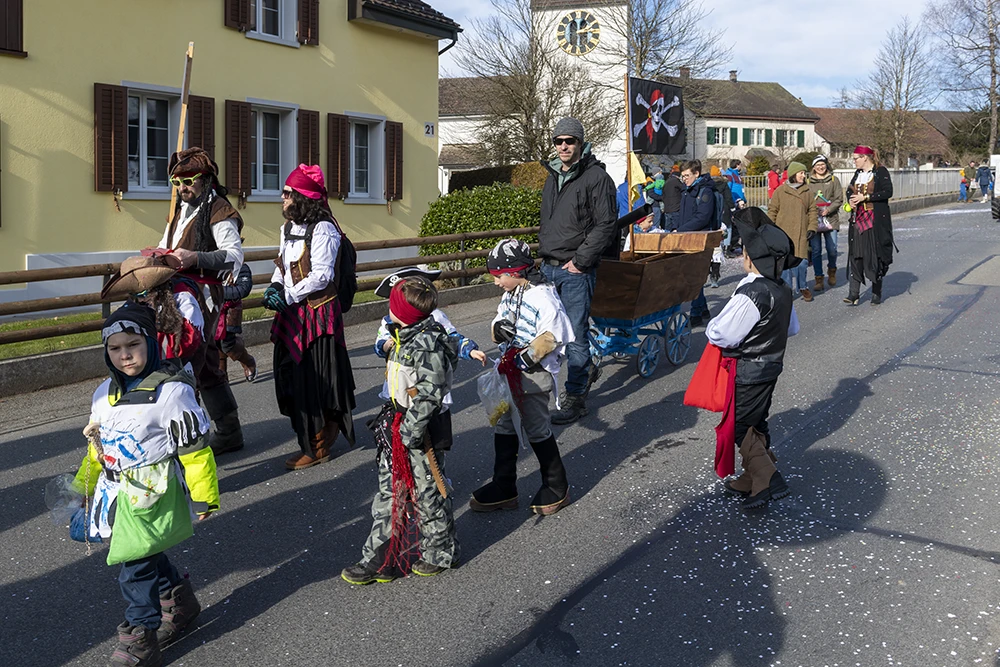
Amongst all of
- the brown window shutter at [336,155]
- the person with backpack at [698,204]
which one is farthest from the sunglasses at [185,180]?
the brown window shutter at [336,155]

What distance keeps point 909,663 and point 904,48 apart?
2247 inches

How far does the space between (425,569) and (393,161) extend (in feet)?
54.4

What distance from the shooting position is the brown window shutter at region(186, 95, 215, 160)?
16.4m

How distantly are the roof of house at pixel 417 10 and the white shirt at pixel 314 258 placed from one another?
46.9 feet

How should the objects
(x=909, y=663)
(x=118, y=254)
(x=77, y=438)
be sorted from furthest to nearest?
(x=118, y=254)
(x=77, y=438)
(x=909, y=663)

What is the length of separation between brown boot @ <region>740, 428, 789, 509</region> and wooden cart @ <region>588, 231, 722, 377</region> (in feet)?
7.27

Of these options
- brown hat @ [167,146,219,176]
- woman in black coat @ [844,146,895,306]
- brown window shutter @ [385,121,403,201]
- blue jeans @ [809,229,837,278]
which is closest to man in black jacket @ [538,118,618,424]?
brown hat @ [167,146,219,176]

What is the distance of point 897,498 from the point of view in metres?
5.86

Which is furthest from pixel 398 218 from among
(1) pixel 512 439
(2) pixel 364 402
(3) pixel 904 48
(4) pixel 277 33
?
(3) pixel 904 48

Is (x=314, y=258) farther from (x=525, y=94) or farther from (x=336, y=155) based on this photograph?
(x=525, y=94)

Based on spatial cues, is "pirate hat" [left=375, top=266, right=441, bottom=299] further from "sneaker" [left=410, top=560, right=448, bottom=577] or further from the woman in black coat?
the woman in black coat

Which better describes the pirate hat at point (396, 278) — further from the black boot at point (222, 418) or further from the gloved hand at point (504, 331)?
the black boot at point (222, 418)

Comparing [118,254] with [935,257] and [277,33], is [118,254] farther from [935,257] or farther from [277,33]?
[935,257]

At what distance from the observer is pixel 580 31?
4559 centimetres
